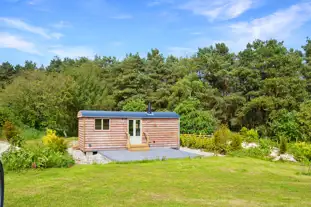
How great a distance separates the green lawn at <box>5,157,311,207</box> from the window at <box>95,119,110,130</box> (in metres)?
5.49

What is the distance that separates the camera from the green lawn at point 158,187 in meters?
5.02

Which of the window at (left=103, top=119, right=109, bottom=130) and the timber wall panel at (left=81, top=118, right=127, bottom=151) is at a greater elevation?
the window at (left=103, top=119, right=109, bottom=130)

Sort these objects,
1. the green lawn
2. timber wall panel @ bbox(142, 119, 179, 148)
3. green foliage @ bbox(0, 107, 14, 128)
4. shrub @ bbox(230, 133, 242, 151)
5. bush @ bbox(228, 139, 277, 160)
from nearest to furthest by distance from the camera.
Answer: the green lawn < bush @ bbox(228, 139, 277, 160) < shrub @ bbox(230, 133, 242, 151) < timber wall panel @ bbox(142, 119, 179, 148) < green foliage @ bbox(0, 107, 14, 128)

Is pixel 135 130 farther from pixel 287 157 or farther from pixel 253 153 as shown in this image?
pixel 287 157

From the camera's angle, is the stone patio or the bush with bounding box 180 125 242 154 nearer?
the stone patio

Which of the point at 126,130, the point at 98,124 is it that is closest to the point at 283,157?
the point at 126,130

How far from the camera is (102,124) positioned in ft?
46.4

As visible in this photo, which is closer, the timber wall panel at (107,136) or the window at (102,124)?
the timber wall panel at (107,136)

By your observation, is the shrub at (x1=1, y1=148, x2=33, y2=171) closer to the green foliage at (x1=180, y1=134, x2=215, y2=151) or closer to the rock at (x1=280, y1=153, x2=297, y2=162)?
the green foliage at (x1=180, y1=134, x2=215, y2=151)

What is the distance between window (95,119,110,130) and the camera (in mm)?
14047

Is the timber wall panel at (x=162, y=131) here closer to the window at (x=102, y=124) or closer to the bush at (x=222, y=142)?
the bush at (x=222, y=142)

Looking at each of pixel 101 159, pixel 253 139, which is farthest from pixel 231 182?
pixel 253 139

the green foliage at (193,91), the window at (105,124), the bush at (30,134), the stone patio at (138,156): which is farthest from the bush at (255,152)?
the bush at (30,134)

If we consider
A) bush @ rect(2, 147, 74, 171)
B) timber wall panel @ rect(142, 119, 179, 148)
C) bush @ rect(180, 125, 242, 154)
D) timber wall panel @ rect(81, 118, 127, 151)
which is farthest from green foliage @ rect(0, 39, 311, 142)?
bush @ rect(2, 147, 74, 171)
